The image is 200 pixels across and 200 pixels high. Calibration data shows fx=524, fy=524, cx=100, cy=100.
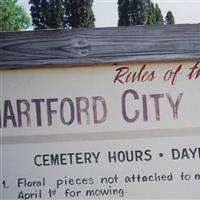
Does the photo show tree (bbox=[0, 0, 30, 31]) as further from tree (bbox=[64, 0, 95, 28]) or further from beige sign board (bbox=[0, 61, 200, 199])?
beige sign board (bbox=[0, 61, 200, 199])

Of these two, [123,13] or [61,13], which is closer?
[61,13]

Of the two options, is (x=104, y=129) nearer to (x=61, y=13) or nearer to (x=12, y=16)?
(x=61, y=13)

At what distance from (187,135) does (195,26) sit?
39cm

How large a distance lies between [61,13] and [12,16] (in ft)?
24.3

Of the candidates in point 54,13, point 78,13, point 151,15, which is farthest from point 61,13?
point 151,15

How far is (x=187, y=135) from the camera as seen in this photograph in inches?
73.1

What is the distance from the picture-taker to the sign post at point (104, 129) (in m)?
1.86

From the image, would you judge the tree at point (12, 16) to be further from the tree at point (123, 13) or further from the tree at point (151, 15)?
the tree at point (151, 15)

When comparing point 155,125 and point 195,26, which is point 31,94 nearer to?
point 155,125

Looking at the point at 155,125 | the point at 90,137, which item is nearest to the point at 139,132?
the point at 155,125

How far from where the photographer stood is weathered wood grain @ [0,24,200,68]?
1841 mm

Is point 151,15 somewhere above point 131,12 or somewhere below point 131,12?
below

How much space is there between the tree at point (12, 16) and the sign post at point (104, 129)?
40535 millimetres

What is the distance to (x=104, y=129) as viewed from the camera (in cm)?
187
